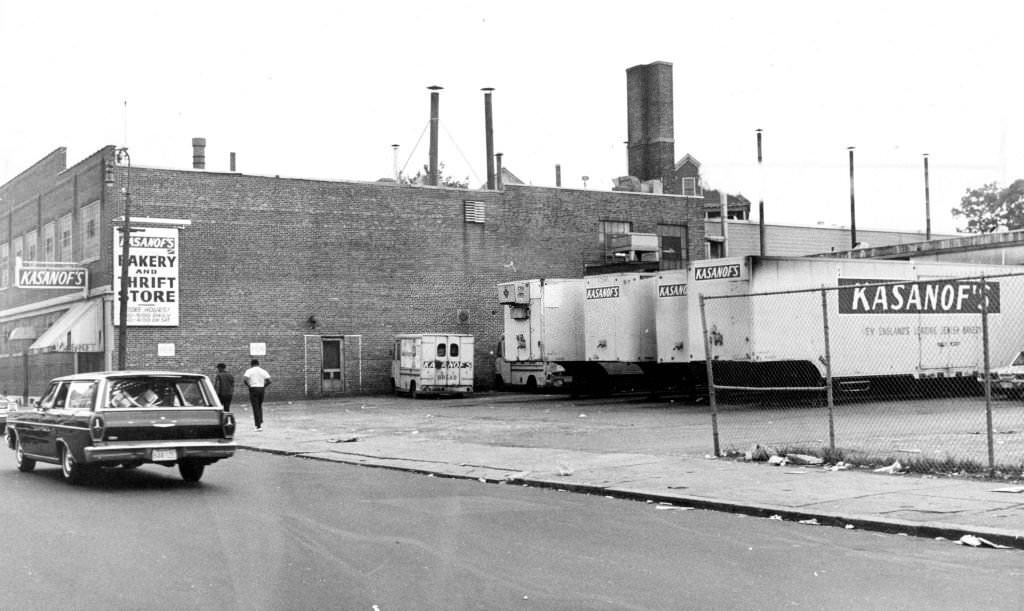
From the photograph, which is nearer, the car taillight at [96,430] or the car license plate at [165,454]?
the car taillight at [96,430]

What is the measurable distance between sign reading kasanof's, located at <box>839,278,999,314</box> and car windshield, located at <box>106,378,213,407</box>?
51.4 ft

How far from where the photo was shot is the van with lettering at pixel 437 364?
37156 mm

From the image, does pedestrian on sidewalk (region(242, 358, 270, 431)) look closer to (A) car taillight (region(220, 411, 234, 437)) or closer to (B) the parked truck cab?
(A) car taillight (region(220, 411, 234, 437))

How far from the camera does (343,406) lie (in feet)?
112

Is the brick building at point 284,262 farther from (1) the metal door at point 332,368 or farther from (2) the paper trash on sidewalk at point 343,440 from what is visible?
(2) the paper trash on sidewalk at point 343,440

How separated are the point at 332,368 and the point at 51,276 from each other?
33.2 ft

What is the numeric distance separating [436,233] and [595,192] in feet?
24.2

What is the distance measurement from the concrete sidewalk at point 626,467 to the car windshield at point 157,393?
3.31 meters

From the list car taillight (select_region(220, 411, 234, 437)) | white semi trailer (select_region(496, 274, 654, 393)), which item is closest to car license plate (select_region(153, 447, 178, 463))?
car taillight (select_region(220, 411, 234, 437))

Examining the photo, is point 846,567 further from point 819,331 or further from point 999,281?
point 999,281

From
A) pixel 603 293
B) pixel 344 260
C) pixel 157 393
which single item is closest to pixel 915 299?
pixel 603 293

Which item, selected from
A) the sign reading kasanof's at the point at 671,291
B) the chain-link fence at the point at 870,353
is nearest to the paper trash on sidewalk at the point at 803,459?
the chain-link fence at the point at 870,353

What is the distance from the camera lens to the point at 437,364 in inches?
1468

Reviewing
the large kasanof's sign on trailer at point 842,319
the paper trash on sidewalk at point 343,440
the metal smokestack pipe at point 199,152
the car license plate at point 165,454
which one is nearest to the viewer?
the car license plate at point 165,454
